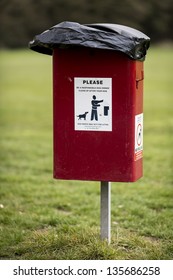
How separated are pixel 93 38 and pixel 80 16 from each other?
4998 centimetres

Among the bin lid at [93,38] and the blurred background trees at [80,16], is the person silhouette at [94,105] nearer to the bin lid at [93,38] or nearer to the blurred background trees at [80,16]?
the bin lid at [93,38]

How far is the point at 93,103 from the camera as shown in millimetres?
4496

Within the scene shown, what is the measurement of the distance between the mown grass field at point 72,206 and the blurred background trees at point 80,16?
40576 mm

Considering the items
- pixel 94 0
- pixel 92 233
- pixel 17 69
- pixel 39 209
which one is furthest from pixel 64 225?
pixel 94 0

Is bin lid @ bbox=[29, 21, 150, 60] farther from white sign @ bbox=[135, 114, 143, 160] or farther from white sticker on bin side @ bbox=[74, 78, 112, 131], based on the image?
white sign @ bbox=[135, 114, 143, 160]

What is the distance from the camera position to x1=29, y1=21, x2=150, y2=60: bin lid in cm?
432

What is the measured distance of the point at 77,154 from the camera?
4.62 meters

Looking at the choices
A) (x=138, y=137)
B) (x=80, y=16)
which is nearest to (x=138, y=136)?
(x=138, y=137)

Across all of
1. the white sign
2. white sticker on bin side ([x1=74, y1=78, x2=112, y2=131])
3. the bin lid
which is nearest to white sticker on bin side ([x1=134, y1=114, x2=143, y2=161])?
the white sign

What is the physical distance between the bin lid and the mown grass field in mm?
1383

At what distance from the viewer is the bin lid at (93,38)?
4320 mm

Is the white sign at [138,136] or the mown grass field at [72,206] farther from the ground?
the white sign at [138,136]

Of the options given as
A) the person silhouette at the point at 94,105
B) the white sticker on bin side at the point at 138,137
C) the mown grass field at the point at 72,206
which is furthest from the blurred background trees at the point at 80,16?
the person silhouette at the point at 94,105

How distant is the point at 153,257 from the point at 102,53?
1.46 metres
